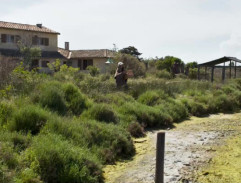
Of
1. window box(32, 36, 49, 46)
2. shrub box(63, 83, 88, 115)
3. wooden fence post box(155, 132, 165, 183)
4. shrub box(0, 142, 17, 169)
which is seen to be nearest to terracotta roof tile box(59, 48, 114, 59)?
window box(32, 36, 49, 46)

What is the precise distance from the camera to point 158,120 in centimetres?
1252

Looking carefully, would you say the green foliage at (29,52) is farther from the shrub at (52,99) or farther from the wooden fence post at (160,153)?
the wooden fence post at (160,153)

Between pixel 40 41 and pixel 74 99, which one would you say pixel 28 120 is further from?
pixel 40 41

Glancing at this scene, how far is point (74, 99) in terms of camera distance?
10.6 m

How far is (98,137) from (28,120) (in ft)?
6.23

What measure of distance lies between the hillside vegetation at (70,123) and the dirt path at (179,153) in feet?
1.39

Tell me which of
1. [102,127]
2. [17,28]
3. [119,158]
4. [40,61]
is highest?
[17,28]

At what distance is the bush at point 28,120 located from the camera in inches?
305

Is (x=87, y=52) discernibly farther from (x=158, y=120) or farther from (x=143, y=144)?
(x=143, y=144)

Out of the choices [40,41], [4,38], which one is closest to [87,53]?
[40,41]

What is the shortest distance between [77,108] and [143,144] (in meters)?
2.40

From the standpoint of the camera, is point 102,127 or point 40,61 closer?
point 102,127

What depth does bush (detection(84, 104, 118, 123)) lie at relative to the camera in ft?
32.7

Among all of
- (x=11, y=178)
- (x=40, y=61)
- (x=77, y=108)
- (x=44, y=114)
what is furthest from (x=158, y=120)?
(x=40, y=61)
